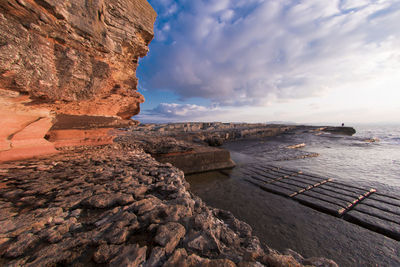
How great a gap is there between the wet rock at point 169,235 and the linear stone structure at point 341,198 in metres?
3.22

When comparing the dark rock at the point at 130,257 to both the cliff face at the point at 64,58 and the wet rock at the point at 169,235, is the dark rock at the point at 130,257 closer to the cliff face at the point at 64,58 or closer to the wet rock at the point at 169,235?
the wet rock at the point at 169,235

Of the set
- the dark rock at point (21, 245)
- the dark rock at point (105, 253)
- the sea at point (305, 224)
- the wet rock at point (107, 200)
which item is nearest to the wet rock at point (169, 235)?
the dark rock at point (105, 253)

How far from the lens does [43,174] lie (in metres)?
2.29

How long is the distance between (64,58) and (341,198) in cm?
663

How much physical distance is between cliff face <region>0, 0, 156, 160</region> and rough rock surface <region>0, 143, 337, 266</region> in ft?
5.35

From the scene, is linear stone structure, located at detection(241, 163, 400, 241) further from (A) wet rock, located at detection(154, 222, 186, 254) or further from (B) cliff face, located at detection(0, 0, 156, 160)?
(B) cliff face, located at detection(0, 0, 156, 160)

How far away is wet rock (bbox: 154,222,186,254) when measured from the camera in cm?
106

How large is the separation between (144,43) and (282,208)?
5.69 metres

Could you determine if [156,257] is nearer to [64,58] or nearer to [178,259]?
[178,259]

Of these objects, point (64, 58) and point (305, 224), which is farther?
point (64, 58)

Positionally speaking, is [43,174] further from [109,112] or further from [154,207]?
[109,112]

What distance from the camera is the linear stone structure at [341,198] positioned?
2.45 meters

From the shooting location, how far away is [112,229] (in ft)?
3.86

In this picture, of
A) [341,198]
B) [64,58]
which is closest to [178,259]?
[64,58]
